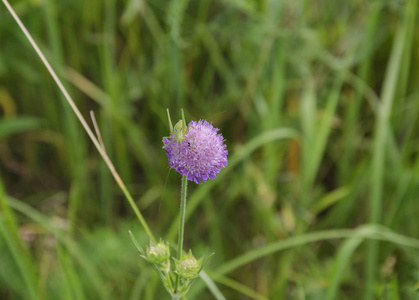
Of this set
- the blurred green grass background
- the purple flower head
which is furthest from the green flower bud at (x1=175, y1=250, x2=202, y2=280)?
the blurred green grass background

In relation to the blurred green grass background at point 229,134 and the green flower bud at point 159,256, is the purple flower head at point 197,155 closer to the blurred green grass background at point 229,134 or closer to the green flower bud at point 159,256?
the green flower bud at point 159,256

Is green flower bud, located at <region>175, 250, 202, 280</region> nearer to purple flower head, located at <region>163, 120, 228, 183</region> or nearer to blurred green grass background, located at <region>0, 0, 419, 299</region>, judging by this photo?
purple flower head, located at <region>163, 120, 228, 183</region>

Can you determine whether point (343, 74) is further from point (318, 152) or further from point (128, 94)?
point (128, 94)

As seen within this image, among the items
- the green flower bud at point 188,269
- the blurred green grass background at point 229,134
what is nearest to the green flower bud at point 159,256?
the green flower bud at point 188,269

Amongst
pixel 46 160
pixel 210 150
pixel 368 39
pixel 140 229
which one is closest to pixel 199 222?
pixel 140 229

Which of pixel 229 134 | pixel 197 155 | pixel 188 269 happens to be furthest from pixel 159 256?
pixel 229 134

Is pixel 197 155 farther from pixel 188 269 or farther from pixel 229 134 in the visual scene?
pixel 229 134
